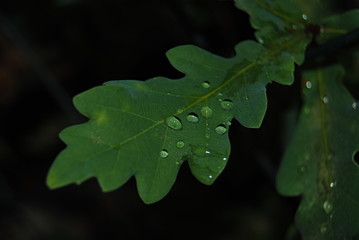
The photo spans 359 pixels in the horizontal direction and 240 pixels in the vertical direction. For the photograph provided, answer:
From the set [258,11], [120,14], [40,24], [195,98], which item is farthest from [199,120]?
[40,24]

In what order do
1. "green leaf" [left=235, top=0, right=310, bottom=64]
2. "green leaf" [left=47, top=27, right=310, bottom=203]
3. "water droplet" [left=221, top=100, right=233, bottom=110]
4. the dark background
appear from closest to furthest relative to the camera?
"green leaf" [left=47, top=27, right=310, bottom=203]
"water droplet" [left=221, top=100, right=233, bottom=110]
"green leaf" [left=235, top=0, right=310, bottom=64]
the dark background

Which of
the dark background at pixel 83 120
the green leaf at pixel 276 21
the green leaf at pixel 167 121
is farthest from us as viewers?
the dark background at pixel 83 120

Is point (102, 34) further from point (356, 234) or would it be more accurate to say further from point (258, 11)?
point (356, 234)

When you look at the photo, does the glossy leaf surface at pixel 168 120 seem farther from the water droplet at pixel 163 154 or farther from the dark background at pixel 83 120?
the dark background at pixel 83 120

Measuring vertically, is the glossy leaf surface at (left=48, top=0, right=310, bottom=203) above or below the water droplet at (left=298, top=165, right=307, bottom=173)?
above

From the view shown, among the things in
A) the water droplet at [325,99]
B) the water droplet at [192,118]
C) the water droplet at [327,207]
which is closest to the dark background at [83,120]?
the water droplet at [325,99]

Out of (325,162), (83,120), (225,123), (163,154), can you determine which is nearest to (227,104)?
(225,123)

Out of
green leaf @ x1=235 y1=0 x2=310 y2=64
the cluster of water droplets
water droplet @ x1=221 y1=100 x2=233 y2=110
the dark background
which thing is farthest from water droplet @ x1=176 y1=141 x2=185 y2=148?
the dark background

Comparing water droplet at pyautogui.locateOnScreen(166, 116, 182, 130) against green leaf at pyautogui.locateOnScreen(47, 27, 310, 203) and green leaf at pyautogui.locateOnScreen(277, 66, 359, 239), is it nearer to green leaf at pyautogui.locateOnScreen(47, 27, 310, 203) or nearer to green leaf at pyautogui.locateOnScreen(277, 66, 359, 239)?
green leaf at pyautogui.locateOnScreen(47, 27, 310, 203)
